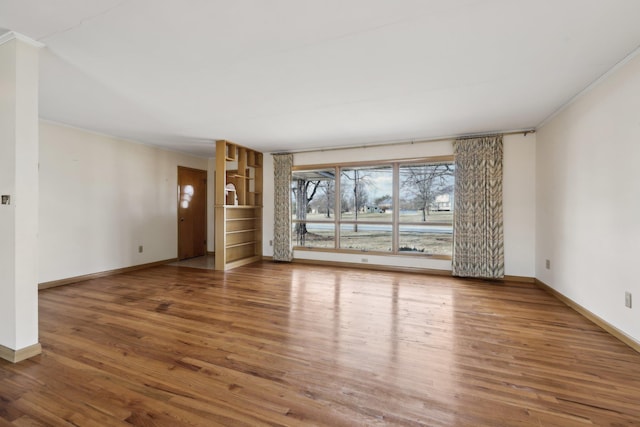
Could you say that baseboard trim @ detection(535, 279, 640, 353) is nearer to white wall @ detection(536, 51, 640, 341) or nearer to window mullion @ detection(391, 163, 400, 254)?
white wall @ detection(536, 51, 640, 341)

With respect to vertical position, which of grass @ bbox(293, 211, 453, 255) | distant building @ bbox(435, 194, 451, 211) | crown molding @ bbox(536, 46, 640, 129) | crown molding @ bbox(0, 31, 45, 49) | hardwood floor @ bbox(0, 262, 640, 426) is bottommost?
hardwood floor @ bbox(0, 262, 640, 426)

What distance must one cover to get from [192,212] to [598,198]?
23.3 feet

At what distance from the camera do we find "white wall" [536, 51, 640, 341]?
2.34m

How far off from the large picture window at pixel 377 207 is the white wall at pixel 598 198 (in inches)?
62.0

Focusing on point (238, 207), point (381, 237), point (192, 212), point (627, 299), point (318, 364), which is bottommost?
point (318, 364)

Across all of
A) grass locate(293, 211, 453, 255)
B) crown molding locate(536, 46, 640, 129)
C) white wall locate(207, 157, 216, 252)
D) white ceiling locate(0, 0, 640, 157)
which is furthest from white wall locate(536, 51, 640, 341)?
white wall locate(207, 157, 216, 252)

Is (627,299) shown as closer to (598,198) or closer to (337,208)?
(598,198)

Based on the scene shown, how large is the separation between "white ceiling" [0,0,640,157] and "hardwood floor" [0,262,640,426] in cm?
245

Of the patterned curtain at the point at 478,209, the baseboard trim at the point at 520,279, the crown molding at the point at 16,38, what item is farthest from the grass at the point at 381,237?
the crown molding at the point at 16,38

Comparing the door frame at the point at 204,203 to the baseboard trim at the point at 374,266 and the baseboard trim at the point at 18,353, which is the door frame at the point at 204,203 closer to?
the baseboard trim at the point at 374,266

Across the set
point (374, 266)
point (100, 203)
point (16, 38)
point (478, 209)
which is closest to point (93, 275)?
point (100, 203)

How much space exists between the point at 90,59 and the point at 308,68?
6.25 ft

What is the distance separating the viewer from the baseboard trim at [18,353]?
2.06 m

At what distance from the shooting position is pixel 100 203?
4.79 m
